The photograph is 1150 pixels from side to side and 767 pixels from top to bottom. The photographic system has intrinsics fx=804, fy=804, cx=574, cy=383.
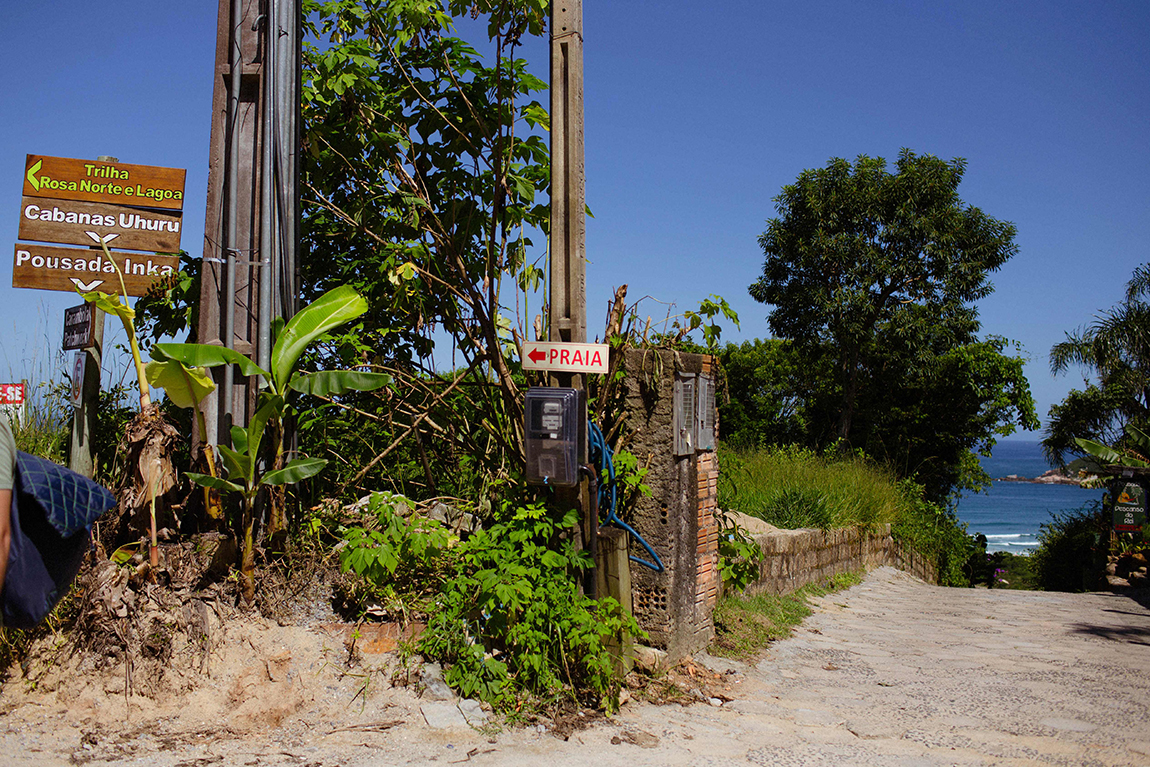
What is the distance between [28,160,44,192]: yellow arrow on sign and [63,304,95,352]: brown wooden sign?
1.14 m

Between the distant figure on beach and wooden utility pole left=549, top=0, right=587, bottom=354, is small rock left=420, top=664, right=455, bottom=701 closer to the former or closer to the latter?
wooden utility pole left=549, top=0, right=587, bottom=354

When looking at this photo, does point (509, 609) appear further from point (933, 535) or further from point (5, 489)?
point (933, 535)

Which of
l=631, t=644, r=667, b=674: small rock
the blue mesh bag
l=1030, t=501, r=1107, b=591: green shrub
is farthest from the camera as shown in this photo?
l=1030, t=501, r=1107, b=591: green shrub

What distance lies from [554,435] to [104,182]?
4369 mm

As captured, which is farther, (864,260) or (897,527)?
(864,260)

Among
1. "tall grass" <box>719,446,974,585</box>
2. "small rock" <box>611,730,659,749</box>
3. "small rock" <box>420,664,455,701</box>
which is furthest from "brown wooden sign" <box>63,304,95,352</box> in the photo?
"tall grass" <box>719,446,974,585</box>

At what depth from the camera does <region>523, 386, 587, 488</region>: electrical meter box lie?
195 inches

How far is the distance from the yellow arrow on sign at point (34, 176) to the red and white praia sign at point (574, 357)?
4338mm

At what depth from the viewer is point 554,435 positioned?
497 centimetres

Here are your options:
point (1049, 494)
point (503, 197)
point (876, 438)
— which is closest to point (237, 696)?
point (503, 197)

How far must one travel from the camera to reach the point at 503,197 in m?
6.28

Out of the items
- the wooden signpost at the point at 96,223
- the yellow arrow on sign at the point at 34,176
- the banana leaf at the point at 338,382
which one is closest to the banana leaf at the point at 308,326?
the banana leaf at the point at 338,382

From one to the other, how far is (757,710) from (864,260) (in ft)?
55.1

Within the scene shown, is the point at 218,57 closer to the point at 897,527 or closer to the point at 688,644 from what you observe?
the point at 688,644
